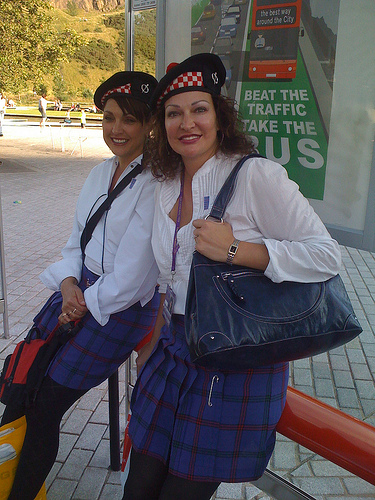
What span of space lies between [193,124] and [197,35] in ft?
2.88

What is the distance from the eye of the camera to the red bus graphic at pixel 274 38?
1.89 meters

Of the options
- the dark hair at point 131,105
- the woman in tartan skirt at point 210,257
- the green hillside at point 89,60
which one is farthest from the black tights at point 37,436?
the green hillside at point 89,60

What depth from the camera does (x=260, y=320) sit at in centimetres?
128

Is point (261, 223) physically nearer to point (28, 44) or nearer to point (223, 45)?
point (223, 45)

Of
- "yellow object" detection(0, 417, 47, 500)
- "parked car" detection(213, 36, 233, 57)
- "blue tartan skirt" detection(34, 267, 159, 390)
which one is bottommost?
"yellow object" detection(0, 417, 47, 500)

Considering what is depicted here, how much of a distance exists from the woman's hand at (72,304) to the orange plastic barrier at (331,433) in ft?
3.02

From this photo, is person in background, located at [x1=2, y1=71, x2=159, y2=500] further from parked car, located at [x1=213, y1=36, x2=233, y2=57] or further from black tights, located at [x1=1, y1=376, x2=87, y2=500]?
parked car, located at [x1=213, y1=36, x2=233, y2=57]

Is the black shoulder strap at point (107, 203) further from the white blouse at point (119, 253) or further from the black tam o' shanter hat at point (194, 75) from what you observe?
the black tam o' shanter hat at point (194, 75)

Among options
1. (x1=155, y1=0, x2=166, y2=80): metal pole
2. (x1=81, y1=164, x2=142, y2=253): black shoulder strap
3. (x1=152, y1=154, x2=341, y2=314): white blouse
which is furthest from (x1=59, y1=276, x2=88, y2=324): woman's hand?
(x1=155, y1=0, x2=166, y2=80): metal pole

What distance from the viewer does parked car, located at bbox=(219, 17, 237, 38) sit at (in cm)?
208

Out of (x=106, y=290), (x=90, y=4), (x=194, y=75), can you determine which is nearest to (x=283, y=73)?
(x=194, y=75)

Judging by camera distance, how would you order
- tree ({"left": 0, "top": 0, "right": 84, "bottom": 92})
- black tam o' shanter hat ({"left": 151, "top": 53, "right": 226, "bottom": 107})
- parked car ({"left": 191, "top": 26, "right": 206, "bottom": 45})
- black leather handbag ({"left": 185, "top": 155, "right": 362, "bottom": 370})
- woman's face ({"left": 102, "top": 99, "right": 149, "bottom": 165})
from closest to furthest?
black leather handbag ({"left": 185, "top": 155, "right": 362, "bottom": 370})
black tam o' shanter hat ({"left": 151, "top": 53, "right": 226, "bottom": 107})
woman's face ({"left": 102, "top": 99, "right": 149, "bottom": 165})
parked car ({"left": 191, "top": 26, "right": 206, "bottom": 45})
tree ({"left": 0, "top": 0, "right": 84, "bottom": 92})

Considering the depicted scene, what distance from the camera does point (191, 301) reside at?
1366mm

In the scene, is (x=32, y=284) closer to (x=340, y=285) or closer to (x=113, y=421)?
(x=113, y=421)
